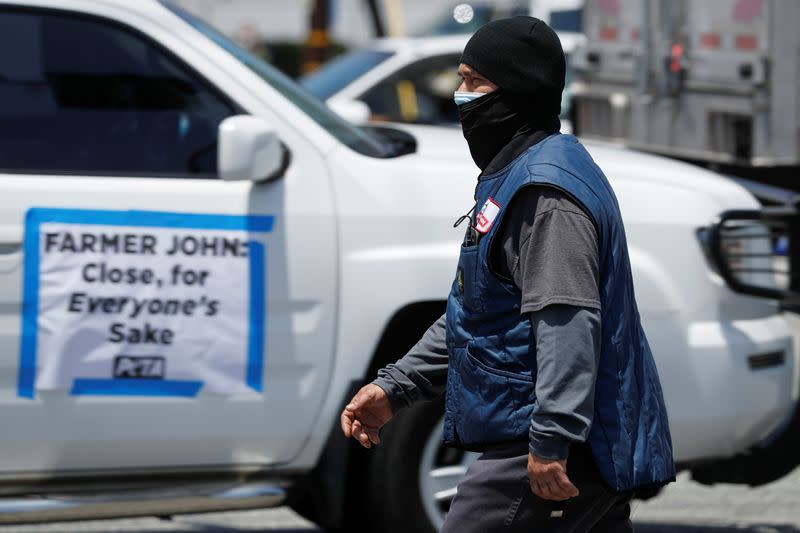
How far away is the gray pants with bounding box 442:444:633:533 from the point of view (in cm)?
293

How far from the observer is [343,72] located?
1111 centimetres

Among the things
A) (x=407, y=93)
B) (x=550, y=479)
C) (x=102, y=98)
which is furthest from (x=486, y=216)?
(x=407, y=93)

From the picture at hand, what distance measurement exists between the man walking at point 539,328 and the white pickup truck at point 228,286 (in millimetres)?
1490

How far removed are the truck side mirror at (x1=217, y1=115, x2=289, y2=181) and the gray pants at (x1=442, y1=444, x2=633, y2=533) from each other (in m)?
1.70

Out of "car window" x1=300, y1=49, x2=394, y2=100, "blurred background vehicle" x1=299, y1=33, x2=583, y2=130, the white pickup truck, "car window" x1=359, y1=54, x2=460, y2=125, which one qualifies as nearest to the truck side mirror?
the white pickup truck

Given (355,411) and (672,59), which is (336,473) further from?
(672,59)

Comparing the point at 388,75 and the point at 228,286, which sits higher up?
the point at 228,286

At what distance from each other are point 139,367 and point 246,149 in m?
0.72

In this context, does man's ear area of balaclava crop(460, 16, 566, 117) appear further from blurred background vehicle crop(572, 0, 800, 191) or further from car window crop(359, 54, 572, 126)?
car window crop(359, 54, 572, 126)

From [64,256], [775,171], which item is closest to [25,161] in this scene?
[64,256]

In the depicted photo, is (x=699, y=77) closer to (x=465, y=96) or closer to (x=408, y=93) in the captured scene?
(x=465, y=96)

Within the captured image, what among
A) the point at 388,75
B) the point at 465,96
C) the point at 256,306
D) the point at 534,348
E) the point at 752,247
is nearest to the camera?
the point at 534,348

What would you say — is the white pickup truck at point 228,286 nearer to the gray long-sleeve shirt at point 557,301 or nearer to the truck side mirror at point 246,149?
the truck side mirror at point 246,149

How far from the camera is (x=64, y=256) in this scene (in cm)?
437
